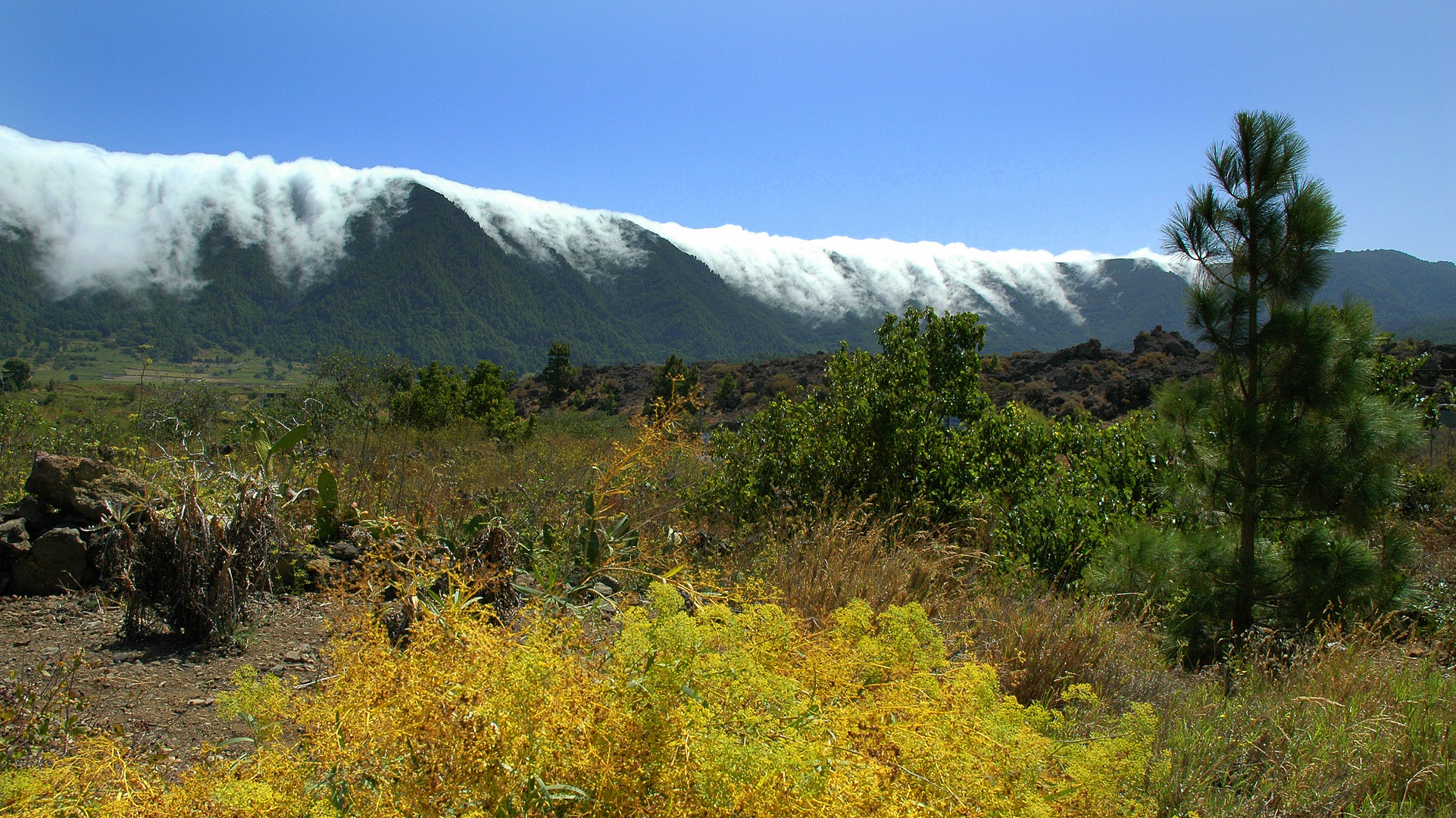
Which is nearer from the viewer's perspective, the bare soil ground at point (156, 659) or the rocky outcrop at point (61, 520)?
the bare soil ground at point (156, 659)

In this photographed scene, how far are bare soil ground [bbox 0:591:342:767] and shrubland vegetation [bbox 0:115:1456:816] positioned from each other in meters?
0.28

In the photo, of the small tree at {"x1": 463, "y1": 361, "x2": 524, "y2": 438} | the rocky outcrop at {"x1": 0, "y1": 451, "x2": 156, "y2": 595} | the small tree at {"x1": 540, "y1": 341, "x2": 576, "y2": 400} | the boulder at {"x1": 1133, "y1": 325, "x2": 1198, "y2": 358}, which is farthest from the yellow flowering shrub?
the small tree at {"x1": 540, "y1": 341, "x2": 576, "y2": 400}

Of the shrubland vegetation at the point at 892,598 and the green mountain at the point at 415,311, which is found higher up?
the green mountain at the point at 415,311

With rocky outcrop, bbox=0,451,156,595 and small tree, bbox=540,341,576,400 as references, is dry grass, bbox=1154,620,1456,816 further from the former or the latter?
small tree, bbox=540,341,576,400

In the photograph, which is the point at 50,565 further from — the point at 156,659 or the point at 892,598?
the point at 892,598

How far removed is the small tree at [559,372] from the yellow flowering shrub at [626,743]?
2095 inches

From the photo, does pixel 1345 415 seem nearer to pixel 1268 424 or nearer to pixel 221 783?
pixel 1268 424

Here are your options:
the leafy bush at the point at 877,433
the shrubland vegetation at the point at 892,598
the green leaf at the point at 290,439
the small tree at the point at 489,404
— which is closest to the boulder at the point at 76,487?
the shrubland vegetation at the point at 892,598

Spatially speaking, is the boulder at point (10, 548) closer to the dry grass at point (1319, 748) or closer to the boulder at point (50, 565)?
the boulder at point (50, 565)

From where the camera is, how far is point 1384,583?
4.27 metres

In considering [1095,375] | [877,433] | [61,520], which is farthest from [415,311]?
[61,520]

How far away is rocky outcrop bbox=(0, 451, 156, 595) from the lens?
3.29 m

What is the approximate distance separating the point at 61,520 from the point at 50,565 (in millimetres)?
310

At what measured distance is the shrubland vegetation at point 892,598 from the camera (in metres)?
1.06
